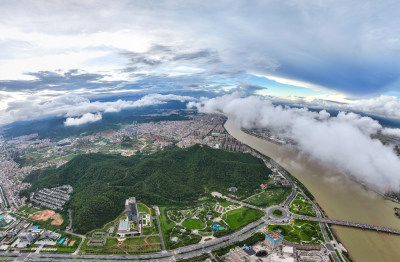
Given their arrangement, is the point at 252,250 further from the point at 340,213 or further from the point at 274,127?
the point at 274,127

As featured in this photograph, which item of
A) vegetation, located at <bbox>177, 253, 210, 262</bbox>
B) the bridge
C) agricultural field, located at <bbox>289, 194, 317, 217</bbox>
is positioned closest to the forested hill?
agricultural field, located at <bbox>289, 194, 317, 217</bbox>

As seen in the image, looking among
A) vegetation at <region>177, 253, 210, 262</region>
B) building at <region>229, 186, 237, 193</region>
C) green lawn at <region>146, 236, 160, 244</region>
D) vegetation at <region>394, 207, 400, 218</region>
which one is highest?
vegetation at <region>394, 207, 400, 218</region>

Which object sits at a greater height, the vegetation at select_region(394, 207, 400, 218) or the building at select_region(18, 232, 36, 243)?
the vegetation at select_region(394, 207, 400, 218)

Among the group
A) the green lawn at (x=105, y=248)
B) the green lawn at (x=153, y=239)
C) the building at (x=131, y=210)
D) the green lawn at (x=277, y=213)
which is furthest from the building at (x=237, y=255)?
the building at (x=131, y=210)

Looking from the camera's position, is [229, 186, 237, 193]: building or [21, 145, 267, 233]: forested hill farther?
[229, 186, 237, 193]: building

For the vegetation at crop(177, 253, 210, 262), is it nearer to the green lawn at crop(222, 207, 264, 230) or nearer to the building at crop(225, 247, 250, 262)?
the building at crop(225, 247, 250, 262)

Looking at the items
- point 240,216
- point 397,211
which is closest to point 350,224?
point 397,211

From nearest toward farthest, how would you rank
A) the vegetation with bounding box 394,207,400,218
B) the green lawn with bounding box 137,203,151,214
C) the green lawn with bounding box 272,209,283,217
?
the green lawn with bounding box 272,209,283,217, the vegetation with bounding box 394,207,400,218, the green lawn with bounding box 137,203,151,214

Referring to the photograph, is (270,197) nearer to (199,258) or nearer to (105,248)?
(199,258)
